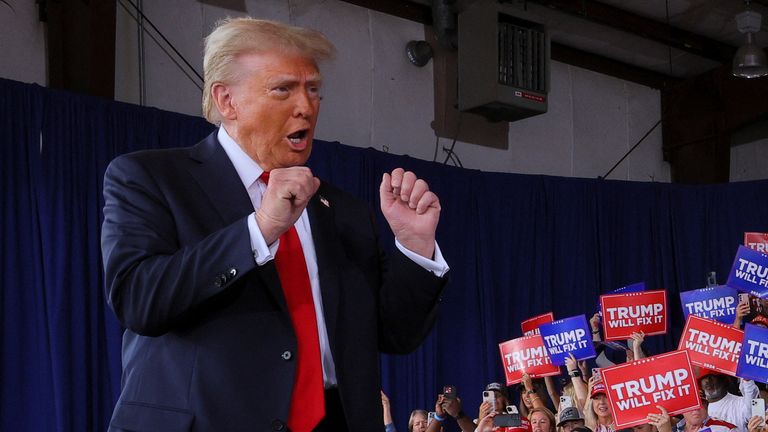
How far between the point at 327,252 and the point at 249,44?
30cm

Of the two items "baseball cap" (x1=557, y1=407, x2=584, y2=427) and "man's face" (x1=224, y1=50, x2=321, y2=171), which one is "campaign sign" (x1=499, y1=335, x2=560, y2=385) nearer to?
"baseball cap" (x1=557, y1=407, x2=584, y2=427)

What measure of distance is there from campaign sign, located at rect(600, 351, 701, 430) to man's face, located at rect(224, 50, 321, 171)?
3.55 m

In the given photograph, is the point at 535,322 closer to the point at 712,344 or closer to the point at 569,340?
the point at 569,340

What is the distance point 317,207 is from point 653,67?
9.08 metres

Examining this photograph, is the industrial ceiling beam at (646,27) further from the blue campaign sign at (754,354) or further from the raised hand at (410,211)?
the raised hand at (410,211)

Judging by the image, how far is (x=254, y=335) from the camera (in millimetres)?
1169

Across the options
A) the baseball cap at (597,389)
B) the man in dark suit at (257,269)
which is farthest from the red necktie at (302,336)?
the baseball cap at (597,389)

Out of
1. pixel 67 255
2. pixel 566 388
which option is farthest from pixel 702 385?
pixel 67 255

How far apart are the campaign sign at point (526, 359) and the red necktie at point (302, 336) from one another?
5200mm

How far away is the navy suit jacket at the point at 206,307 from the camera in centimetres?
113

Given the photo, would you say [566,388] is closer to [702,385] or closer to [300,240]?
[702,385]

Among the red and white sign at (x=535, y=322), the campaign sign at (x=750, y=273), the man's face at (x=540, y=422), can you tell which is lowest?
the man's face at (x=540, y=422)

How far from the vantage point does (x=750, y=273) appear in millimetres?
6691

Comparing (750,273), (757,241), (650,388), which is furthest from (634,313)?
(650,388)
